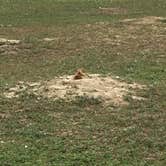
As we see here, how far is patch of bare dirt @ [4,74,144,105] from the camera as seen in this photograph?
379 inches

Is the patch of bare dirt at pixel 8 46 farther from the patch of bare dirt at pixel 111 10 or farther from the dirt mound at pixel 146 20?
the patch of bare dirt at pixel 111 10

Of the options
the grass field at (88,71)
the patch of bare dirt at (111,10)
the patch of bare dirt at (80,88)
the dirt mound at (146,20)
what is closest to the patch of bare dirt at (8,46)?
the grass field at (88,71)

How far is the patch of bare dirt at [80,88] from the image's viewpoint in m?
9.62

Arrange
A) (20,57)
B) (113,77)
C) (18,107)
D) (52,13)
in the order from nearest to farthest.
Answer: (18,107), (113,77), (20,57), (52,13)

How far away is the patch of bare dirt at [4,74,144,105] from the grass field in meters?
0.19

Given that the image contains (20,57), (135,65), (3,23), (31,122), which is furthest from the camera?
(3,23)

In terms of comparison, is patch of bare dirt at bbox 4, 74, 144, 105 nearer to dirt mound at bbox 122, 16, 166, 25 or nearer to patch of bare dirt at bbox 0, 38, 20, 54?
patch of bare dirt at bbox 0, 38, 20, 54

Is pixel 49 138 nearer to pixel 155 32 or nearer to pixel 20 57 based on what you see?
pixel 20 57

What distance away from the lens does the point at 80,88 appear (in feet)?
32.5

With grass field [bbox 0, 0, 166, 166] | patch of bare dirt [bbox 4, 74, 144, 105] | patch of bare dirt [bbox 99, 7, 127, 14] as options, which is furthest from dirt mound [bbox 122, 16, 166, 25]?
patch of bare dirt [bbox 4, 74, 144, 105]

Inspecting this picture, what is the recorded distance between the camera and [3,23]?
17250mm

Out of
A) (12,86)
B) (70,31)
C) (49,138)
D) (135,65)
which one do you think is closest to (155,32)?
(70,31)

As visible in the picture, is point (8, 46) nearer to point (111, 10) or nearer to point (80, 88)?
point (80, 88)

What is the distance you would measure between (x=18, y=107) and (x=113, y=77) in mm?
2307
